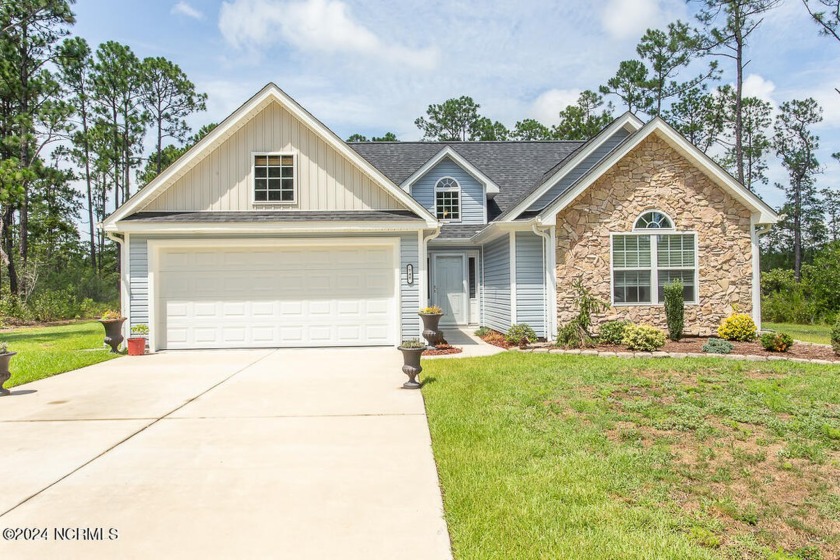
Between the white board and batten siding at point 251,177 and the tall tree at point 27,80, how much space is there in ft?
46.2

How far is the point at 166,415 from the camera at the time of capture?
6141 millimetres

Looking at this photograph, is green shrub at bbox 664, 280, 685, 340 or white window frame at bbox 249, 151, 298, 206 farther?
white window frame at bbox 249, 151, 298, 206

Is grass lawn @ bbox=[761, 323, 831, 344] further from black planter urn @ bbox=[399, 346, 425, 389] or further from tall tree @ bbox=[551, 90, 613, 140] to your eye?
tall tree @ bbox=[551, 90, 613, 140]

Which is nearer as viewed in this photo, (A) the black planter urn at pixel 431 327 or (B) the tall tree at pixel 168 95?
(A) the black planter urn at pixel 431 327

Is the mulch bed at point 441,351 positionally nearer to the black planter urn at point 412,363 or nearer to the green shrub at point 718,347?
the black planter urn at point 412,363

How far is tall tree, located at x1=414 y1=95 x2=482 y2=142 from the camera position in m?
39.9

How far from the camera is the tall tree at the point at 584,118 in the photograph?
34.1 meters

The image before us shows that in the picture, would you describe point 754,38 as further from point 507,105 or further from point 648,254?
point 648,254

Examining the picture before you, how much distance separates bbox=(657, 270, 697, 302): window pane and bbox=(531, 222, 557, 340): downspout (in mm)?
2666

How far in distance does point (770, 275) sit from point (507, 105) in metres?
17.3

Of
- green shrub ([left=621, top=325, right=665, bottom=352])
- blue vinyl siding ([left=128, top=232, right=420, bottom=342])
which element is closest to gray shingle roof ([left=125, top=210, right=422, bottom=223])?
blue vinyl siding ([left=128, top=232, right=420, bottom=342])

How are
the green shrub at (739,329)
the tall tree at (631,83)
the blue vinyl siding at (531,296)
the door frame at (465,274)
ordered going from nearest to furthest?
the green shrub at (739,329) → the blue vinyl siding at (531,296) → the door frame at (465,274) → the tall tree at (631,83)

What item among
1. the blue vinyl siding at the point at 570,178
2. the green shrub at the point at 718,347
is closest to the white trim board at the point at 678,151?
the blue vinyl siding at the point at 570,178

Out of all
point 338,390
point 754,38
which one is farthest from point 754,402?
point 754,38
